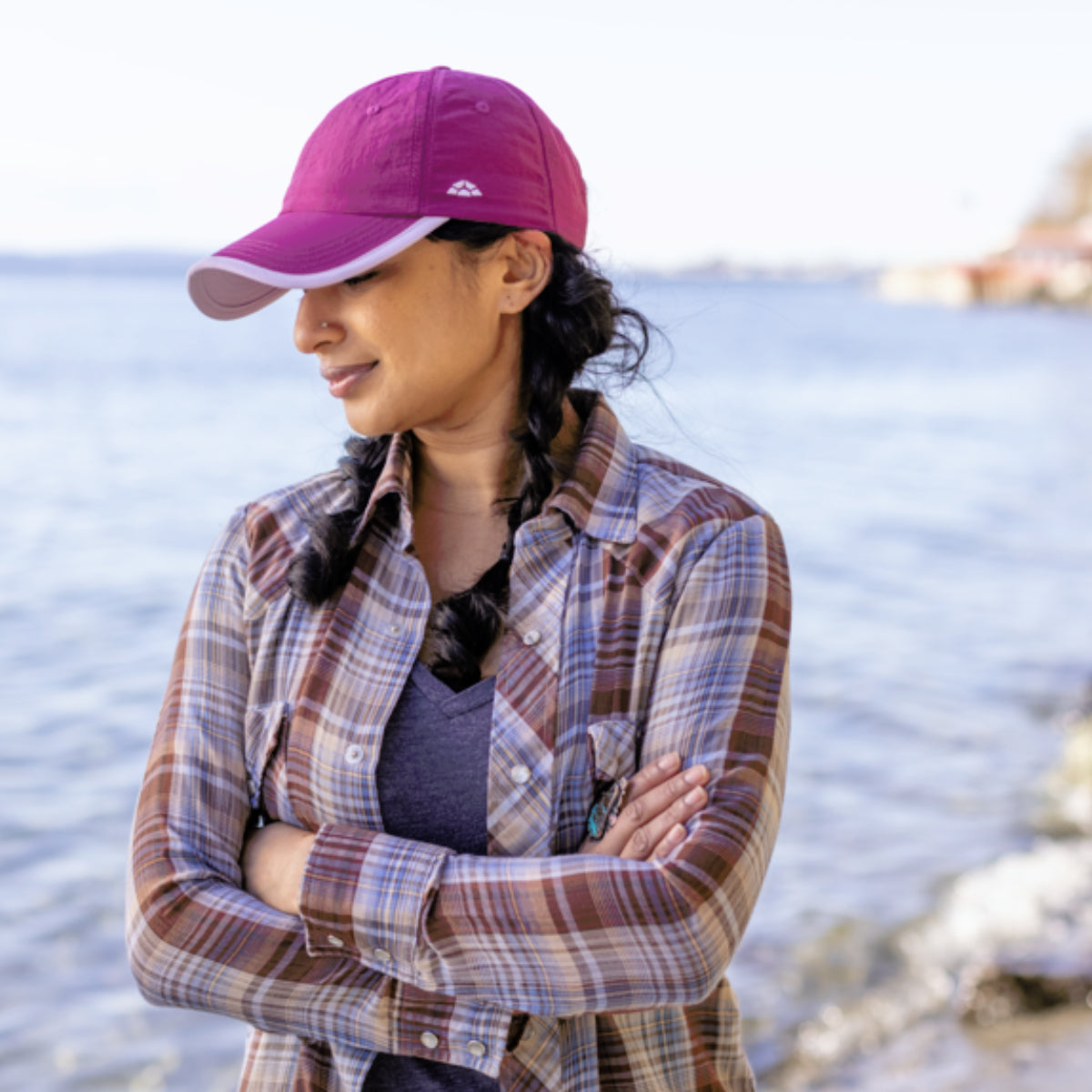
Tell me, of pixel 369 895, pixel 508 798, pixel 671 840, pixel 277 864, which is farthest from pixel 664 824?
pixel 277 864

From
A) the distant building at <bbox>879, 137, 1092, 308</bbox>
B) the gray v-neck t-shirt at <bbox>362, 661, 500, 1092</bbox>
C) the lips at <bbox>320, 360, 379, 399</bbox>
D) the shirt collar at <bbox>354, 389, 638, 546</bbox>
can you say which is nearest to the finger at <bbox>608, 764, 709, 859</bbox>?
the gray v-neck t-shirt at <bbox>362, 661, 500, 1092</bbox>

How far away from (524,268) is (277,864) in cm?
74

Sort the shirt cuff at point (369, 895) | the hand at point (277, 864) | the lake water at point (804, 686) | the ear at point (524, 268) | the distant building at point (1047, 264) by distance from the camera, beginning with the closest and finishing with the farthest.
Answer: the shirt cuff at point (369, 895)
the hand at point (277, 864)
the ear at point (524, 268)
the lake water at point (804, 686)
the distant building at point (1047, 264)

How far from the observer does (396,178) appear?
1440 millimetres

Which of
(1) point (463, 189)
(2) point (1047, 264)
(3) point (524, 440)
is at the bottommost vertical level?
(2) point (1047, 264)

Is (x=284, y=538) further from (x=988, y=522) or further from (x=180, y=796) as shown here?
(x=988, y=522)

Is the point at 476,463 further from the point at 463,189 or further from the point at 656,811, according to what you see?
the point at 656,811

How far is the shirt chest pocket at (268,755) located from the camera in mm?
1525

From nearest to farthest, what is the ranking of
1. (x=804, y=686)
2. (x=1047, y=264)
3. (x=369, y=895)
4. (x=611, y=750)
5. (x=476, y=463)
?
1. (x=369, y=895)
2. (x=611, y=750)
3. (x=476, y=463)
4. (x=804, y=686)
5. (x=1047, y=264)

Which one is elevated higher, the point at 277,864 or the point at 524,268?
the point at 524,268

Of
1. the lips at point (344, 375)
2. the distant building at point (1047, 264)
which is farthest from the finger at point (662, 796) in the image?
the distant building at point (1047, 264)

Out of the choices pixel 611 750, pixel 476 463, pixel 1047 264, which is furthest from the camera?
pixel 1047 264

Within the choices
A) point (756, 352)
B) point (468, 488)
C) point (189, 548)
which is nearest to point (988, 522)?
point (189, 548)

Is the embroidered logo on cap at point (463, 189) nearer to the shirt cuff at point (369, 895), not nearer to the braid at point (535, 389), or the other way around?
the braid at point (535, 389)
